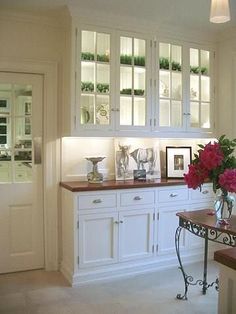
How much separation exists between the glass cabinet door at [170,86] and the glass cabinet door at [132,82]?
0.77 feet

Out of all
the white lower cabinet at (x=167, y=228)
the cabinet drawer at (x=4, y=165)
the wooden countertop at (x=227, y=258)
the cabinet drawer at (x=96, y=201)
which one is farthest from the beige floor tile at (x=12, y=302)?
the wooden countertop at (x=227, y=258)

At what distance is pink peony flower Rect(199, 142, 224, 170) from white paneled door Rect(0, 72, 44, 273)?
1.87m

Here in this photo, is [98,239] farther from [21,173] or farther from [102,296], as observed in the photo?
[21,173]

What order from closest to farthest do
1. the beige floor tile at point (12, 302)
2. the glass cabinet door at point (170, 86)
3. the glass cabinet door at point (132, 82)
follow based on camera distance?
the beige floor tile at point (12, 302)
the glass cabinet door at point (132, 82)
the glass cabinet door at point (170, 86)

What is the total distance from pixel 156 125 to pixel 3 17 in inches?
76.2

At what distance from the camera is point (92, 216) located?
328 cm

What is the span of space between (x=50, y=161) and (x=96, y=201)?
72cm

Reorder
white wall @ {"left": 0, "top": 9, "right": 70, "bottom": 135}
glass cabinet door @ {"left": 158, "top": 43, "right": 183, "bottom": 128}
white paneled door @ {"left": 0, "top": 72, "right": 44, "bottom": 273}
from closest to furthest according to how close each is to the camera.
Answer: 1. white wall @ {"left": 0, "top": 9, "right": 70, "bottom": 135}
2. white paneled door @ {"left": 0, "top": 72, "right": 44, "bottom": 273}
3. glass cabinet door @ {"left": 158, "top": 43, "right": 183, "bottom": 128}

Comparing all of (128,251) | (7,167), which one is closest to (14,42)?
(7,167)

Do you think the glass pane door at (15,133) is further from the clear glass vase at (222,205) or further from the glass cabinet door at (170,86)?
the clear glass vase at (222,205)

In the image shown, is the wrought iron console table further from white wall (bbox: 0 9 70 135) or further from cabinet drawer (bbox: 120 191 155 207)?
white wall (bbox: 0 9 70 135)

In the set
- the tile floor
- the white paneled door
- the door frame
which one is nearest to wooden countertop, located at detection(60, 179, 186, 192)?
the door frame

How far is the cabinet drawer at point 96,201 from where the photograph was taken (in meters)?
3.23

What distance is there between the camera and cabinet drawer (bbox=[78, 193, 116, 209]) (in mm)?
3230
